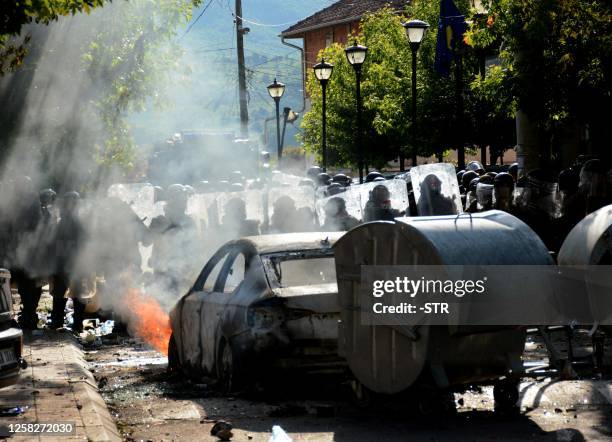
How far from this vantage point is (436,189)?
15344 mm

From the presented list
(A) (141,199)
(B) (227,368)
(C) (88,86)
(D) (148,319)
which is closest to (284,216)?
(D) (148,319)

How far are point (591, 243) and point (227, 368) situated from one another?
3.13 m

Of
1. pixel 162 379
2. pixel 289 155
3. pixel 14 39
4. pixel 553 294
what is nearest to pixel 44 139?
pixel 14 39

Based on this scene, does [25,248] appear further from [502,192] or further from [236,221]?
[502,192]

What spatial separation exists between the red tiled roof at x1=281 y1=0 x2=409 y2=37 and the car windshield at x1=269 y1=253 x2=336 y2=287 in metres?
60.6

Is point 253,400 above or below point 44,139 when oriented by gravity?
below

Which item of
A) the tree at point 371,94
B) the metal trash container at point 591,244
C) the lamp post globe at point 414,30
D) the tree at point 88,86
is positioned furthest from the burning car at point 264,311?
the tree at point 371,94

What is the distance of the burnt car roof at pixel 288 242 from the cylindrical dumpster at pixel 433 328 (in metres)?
1.28

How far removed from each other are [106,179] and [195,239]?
10673 mm

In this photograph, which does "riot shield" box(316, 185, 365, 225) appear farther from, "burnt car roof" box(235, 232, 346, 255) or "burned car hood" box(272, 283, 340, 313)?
"burned car hood" box(272, 283, 340, 313)

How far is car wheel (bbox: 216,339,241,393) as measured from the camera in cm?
932

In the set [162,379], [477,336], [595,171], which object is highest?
[595,171]

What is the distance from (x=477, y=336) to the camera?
7941 millimetres

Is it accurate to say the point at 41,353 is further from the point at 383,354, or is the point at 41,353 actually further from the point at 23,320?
the point at 383,354
